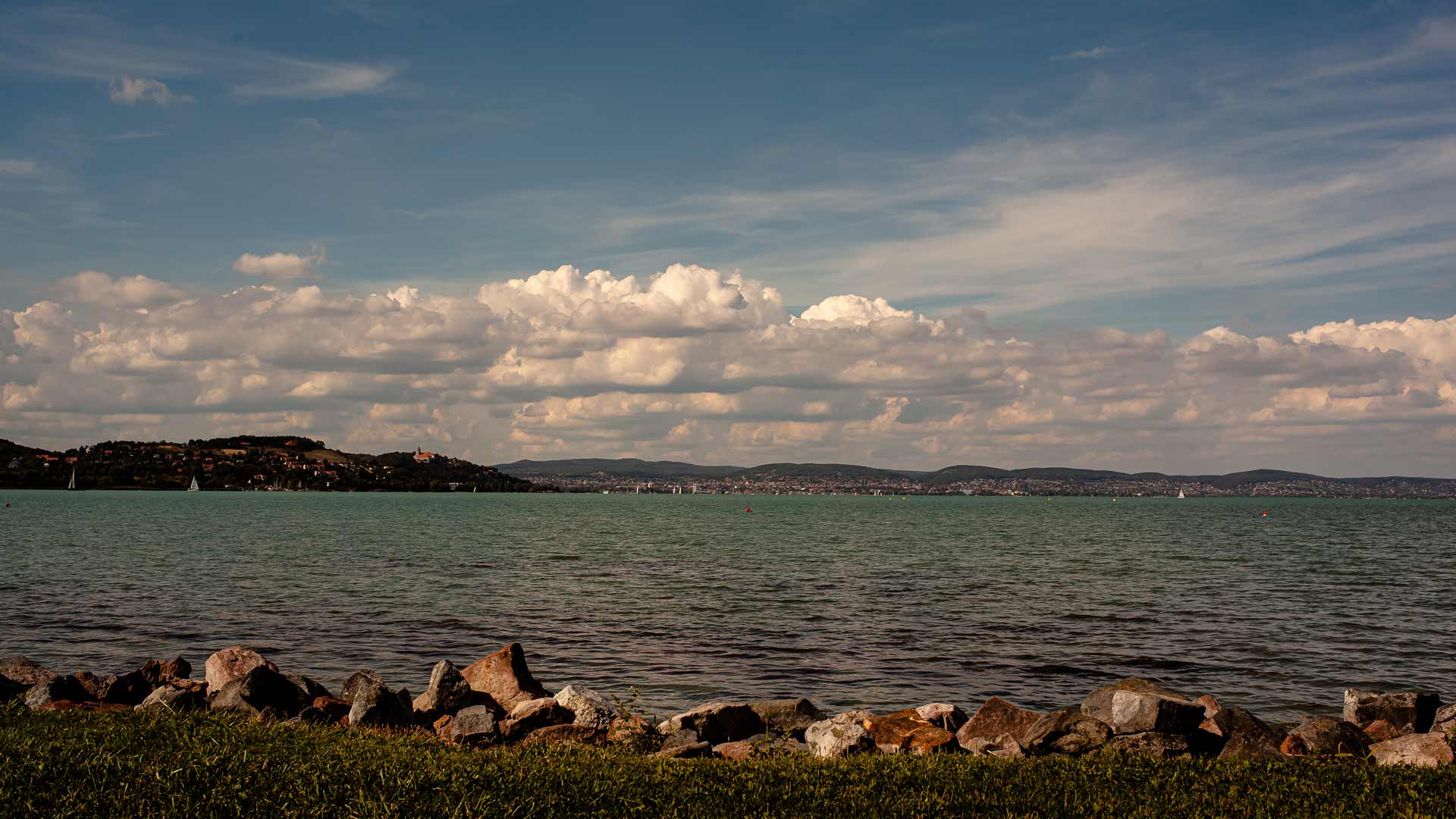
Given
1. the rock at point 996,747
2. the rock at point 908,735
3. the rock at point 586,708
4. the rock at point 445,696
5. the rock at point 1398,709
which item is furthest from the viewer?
the rock at point 445,696

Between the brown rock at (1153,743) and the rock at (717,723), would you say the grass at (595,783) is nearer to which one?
the brown rock at (1153,743)

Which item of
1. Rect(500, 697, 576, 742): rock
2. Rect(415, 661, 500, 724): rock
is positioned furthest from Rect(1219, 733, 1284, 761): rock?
Rect(415, 661, 500, 724): rock

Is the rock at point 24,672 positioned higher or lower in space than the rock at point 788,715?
higher

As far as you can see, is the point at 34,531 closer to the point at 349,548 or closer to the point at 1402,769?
the point at 349,548

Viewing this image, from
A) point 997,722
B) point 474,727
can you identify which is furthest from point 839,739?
point 474,727

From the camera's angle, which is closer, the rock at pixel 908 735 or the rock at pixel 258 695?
the rock at pixel 908 735

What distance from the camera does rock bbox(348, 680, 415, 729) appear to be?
1647 cm

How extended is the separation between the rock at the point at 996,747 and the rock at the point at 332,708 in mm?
10489

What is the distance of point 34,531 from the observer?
93.3 m

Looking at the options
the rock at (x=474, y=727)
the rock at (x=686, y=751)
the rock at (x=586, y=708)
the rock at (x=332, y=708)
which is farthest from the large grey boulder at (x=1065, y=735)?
the rock at (x=332, y=708)

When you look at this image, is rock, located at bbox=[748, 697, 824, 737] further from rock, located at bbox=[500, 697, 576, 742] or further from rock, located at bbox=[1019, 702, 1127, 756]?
rock, located at bbox=[1019, 702, 1127, 756]

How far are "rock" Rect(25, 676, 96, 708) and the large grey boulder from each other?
15.9m

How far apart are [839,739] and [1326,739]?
813 cm

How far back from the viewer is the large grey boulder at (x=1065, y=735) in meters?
15.4
